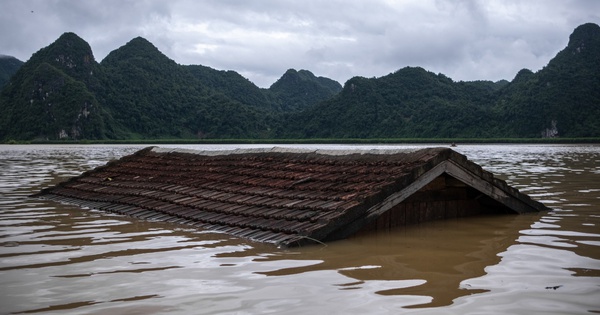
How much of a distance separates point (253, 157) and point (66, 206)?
316cm

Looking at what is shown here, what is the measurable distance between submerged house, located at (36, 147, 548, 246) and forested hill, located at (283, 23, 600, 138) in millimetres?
88792

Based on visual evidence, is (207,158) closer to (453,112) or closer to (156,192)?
(156,192)

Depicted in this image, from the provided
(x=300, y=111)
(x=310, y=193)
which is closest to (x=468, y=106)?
(x=300, y=111)

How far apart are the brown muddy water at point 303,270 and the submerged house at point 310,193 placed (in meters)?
0.24

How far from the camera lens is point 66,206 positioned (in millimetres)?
9250

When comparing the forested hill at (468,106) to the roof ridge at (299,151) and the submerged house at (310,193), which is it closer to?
the roof ridge at (299,151)

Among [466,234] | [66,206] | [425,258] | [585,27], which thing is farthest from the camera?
[585,27]

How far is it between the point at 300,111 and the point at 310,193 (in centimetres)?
12049

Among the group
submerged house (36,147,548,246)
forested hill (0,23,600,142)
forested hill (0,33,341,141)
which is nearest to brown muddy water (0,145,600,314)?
submerged house (36,147,548,246)

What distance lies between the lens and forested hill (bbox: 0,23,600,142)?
319ft

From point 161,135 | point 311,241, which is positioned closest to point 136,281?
point 311,241

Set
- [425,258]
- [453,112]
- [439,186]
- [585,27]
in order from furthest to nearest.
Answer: [585,27]
[453,112]
[439,186]
[425,258]

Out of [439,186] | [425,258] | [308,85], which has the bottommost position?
[425,258]

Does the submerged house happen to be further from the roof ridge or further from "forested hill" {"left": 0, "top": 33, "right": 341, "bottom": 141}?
"forested hill" {"left": 0, "top": 33, "right": 341, "bottom": 141}
